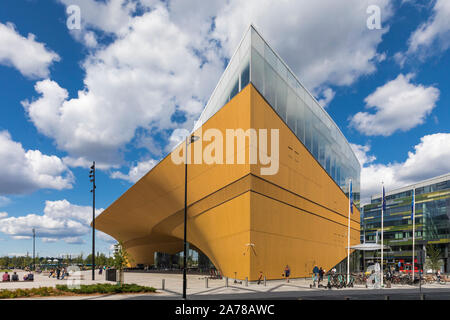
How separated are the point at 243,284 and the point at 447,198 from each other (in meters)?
78.0

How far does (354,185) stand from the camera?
62.3 meters

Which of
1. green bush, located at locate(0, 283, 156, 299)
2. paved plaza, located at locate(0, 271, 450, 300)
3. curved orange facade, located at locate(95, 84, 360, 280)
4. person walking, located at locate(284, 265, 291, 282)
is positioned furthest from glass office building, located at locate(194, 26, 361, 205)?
green bush, located at locate(0, 283, 156, 299)

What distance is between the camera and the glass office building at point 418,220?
84.2 meters

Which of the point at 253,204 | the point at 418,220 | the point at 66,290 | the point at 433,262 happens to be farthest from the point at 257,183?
the point at 418,220

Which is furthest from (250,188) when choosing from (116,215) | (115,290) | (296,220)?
A: (116,215)

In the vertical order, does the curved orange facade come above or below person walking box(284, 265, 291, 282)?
above

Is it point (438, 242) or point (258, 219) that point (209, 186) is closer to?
point (258, 219)

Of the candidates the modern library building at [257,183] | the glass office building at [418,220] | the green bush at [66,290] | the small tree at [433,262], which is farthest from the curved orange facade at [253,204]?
the glass office building at [418,220]

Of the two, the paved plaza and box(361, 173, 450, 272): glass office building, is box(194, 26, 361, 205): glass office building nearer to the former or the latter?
the paved plaza

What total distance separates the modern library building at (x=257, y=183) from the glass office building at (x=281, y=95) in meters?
0.10

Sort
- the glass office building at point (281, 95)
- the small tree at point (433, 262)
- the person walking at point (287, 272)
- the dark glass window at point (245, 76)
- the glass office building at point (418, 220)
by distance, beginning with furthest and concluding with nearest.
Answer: the glass office building at point (418, 220) → the small tree at point (433, 262) → the person walking at point (287, 272) → the glass office building at point (281, 95) → the dark glass window at point (245, 76)

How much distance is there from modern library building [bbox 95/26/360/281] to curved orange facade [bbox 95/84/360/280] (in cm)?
8

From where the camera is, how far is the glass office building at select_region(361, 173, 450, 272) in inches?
3314

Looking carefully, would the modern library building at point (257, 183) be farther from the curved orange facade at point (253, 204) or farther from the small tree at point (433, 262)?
the small tree at point (433, 262)
